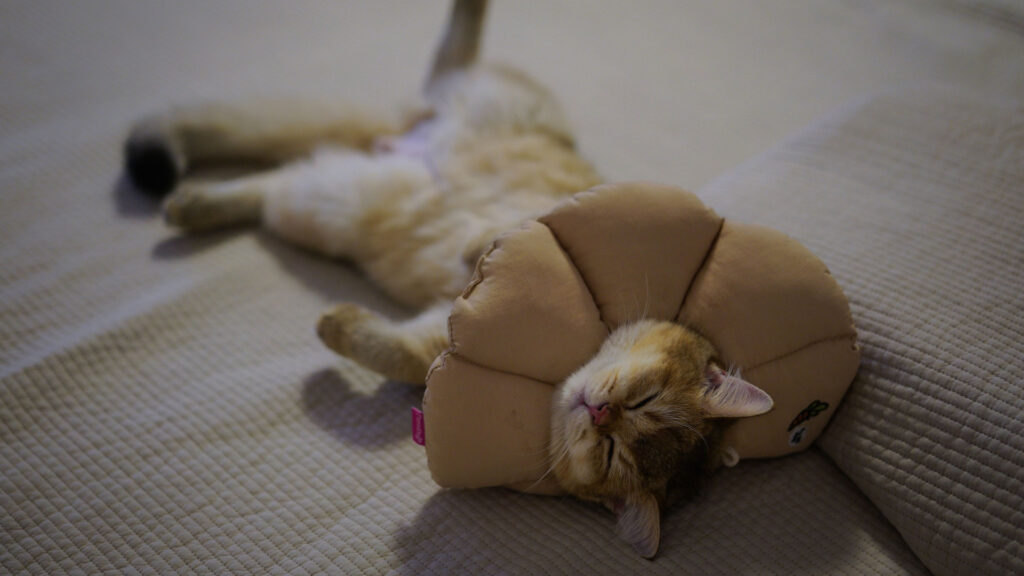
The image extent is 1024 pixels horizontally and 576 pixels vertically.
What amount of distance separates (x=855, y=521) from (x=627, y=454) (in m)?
0.49

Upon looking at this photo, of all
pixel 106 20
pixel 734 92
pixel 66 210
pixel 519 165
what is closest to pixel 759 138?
pixel 734 92

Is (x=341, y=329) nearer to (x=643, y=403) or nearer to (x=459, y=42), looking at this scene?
(x=643, y=403)

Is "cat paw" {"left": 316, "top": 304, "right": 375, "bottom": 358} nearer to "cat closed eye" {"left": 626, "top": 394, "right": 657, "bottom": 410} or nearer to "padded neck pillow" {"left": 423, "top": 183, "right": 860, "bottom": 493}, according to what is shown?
"padded neck pillow" {"left": 423, "top": 183, "right": 860, "bottom": 493}

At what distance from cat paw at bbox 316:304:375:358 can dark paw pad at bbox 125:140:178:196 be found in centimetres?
80

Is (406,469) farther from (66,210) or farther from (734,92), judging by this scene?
(734,92)

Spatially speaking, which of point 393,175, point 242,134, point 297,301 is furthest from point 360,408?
point 242,134

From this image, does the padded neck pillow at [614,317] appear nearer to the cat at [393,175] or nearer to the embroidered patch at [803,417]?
the embroidered patch at [803,417]

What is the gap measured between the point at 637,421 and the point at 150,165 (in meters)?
1.57

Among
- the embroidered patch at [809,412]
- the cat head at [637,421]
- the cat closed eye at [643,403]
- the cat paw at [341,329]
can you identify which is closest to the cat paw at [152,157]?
the cat paw at [341,329]

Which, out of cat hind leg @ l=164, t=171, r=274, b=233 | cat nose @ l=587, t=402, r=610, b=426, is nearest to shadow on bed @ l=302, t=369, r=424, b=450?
cat nose @ l=587, t=402, r=610, b=426

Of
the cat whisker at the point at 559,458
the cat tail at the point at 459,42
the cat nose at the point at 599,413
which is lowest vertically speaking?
the cat whisker at the point at 559,458

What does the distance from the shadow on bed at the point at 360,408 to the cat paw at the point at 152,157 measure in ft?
2.75

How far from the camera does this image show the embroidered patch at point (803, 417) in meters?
1.34

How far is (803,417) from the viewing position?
1.35m
